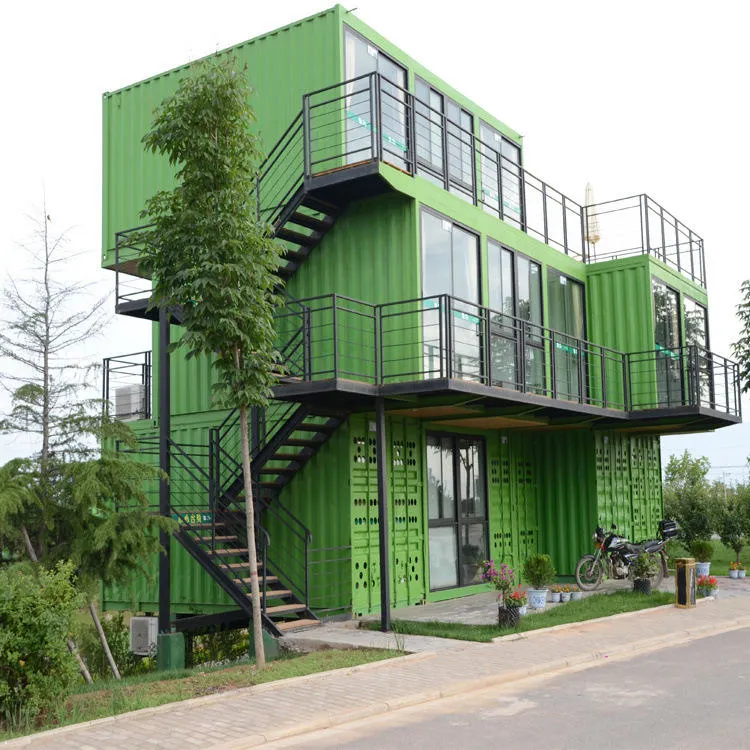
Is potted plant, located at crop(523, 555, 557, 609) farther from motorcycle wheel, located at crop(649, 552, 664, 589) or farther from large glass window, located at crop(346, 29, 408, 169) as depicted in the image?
large glass window, located at crop(346, 29, 408, 169)

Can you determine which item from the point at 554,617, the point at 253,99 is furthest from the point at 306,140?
the point at 554,617

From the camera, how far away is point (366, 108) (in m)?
16.0

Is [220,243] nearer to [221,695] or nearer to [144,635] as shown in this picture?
[221,695]

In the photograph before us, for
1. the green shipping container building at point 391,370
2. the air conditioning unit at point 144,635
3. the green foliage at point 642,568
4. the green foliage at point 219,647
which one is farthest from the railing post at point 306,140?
the green foliage at point 642,568

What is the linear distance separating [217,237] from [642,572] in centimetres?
1003

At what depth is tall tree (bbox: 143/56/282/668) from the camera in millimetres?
10500

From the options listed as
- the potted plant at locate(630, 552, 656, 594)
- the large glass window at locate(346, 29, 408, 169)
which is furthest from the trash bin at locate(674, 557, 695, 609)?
the large glass window at locate(346, 29, 408, 169)

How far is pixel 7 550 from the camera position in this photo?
37.7 ft

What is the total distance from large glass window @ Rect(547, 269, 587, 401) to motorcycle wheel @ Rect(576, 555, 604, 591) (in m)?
3.12

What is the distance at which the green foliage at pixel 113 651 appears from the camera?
44.5 ft

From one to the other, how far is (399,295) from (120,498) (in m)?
5.44

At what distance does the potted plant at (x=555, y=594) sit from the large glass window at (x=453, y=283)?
13.0 ft

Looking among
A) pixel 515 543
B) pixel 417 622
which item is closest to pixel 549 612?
pixel 417 622

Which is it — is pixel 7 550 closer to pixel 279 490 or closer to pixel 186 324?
pixel 186 324
